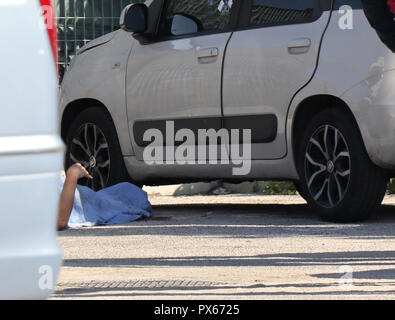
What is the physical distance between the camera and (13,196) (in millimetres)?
3740

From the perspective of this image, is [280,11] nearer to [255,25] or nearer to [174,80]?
[255,25]

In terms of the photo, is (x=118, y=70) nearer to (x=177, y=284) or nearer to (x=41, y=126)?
(x=177, y=284)

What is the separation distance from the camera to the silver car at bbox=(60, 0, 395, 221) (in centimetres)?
830

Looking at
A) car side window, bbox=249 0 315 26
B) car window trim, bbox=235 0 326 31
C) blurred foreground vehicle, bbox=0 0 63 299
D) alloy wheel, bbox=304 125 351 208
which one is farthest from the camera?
car side window, bbox=249 0 315 26

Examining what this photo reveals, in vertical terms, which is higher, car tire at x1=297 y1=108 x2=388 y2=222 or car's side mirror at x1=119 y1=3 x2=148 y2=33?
car's side mirror at x1=119 y1=3 x2=148 y2=33

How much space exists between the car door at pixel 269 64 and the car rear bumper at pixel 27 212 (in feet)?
16.0

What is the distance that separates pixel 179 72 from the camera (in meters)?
9.37

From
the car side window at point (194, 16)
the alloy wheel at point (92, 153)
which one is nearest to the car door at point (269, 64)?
the car side window at point (194, 16)

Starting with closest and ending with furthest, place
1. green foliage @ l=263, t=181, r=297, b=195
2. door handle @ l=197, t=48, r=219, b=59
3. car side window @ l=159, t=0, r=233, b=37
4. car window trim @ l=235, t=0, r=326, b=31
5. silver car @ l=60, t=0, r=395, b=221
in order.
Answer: silver car @ l=60, t=0, r=395, b=221, car window trim @ l=235, t=0, r=326, b=31, door handle @ l=197, t=48, r=219, b=59, car side window @ l=159, t=0, r=233, b=37, green foliage @ l=263, t=181, r=297, b=195

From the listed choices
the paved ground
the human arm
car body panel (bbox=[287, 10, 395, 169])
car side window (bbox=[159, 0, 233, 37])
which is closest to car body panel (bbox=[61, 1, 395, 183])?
car body panel (bbox=[287, 10, 395, 169])

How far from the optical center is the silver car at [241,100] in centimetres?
830

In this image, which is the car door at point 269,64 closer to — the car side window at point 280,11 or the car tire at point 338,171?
the car side window at point 280,11

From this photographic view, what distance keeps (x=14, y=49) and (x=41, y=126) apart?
239 millimetres

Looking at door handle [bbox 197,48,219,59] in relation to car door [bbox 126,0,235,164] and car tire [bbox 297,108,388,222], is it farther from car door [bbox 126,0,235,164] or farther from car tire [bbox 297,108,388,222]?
car tire [bbox 297,108,388,222]
